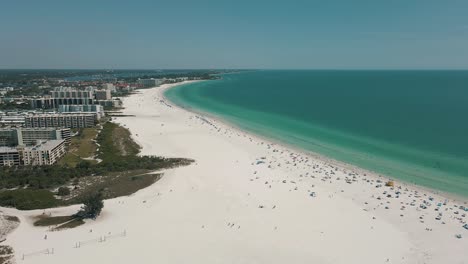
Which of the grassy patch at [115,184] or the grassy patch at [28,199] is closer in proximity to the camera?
the grassy patch at [28,199]

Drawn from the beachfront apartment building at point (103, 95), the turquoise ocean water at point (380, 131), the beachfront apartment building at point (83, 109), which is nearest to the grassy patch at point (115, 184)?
the turquoise ocean water at point (380, 131)

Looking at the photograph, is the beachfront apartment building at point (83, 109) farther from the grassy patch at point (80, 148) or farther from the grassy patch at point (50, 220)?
the grassy patch at point (50, 220)

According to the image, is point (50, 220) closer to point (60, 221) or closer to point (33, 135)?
point (60, 221)

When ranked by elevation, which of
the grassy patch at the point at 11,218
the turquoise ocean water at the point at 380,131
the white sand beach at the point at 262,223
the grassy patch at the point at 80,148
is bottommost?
the grassy patch at the point at 80,148

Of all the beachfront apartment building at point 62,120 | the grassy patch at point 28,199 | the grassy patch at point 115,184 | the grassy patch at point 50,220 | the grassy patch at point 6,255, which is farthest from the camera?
the beachfront apartment building at point 62,120

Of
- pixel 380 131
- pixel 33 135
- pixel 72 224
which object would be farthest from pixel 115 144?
pixel 380 131

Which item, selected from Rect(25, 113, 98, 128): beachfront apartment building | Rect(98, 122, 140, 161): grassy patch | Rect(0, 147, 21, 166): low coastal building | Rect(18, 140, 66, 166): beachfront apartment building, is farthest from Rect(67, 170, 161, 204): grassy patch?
Rect(25, 113, 98, 128): beachfront apartment building

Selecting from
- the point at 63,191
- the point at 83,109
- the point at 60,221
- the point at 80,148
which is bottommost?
the point at 80,148

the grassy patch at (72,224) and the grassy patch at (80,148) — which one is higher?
the grassy patch at (72,224)
